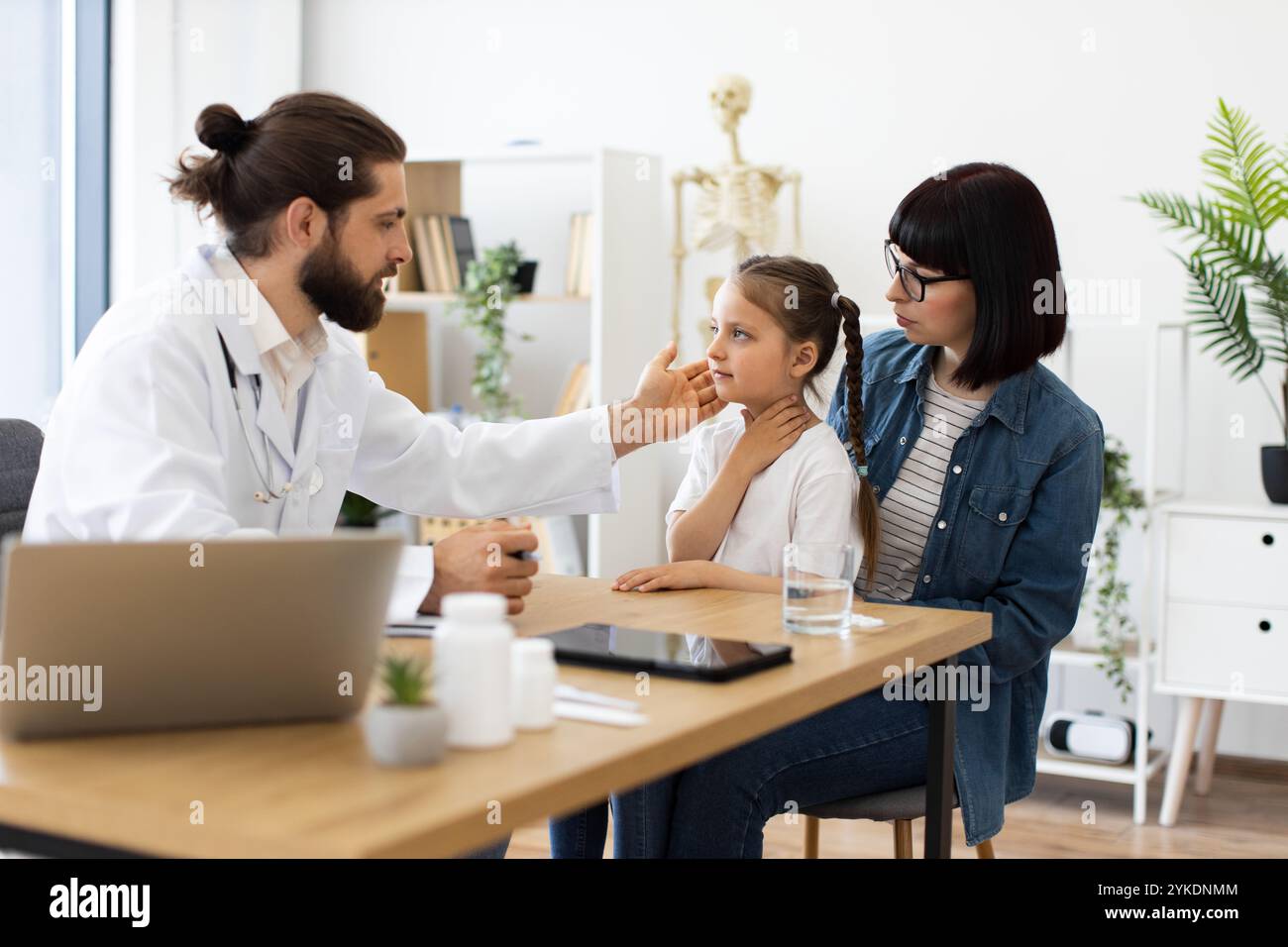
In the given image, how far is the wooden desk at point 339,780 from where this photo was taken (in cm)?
89

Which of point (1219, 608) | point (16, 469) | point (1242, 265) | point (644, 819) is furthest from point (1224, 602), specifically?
point (16, 469)

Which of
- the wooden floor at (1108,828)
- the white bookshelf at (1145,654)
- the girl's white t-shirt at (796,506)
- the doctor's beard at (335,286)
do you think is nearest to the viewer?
the doctor's beard at (335,286)

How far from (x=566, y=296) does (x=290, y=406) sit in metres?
2.44

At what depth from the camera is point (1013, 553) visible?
2041 millimetres

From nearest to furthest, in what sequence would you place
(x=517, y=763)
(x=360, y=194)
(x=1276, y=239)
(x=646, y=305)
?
(x=517, y=763) → (x=360, y=194) → (x=1276, y=239) → (x=646, y=305)

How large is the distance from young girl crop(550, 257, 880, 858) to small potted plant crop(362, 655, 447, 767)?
88 cm

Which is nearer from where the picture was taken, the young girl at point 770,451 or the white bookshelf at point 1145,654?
the young girl at point 770,451

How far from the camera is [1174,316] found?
3840 mm

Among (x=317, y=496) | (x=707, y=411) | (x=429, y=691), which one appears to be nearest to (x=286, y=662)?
(x=429, y=691)

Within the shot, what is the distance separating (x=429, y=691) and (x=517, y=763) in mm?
159

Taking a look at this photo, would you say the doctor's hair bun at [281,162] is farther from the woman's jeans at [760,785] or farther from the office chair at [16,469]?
the woman's jeans at [760,785]

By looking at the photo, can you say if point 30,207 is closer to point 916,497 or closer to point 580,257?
point 580,257

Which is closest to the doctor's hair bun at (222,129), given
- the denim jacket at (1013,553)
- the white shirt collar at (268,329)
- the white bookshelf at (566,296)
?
the white shirt collar at (268,329)

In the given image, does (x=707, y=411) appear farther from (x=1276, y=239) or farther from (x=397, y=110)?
(x=397, y=110)
